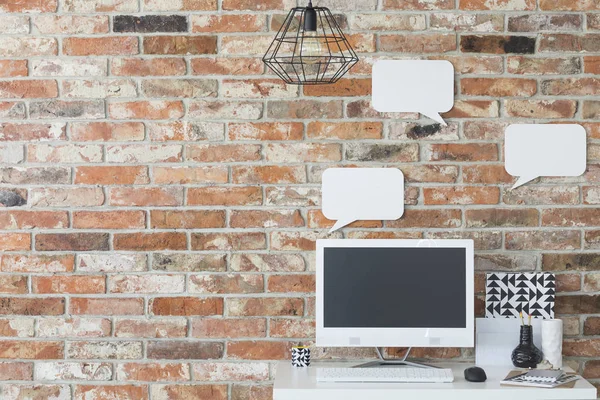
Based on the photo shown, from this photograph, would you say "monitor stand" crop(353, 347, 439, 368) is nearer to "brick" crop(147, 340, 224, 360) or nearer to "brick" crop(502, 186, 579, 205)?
"brick" crop(147, 340, 224, 360)

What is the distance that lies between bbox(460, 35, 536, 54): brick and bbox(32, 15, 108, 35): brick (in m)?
1.23

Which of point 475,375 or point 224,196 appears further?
point 224,196

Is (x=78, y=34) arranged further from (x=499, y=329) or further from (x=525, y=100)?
(x=499, y=329)

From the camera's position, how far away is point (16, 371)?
269cm

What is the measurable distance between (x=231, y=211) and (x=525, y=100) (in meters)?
1.07

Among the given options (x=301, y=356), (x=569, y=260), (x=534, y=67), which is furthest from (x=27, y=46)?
(x=569, y=260)

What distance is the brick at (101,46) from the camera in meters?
2.67

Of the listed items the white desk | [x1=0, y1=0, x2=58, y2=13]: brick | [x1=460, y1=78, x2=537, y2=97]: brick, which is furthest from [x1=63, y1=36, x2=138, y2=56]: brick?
the white desk

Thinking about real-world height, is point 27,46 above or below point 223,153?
above

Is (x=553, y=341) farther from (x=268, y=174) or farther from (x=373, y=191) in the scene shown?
(x=268, y=174)

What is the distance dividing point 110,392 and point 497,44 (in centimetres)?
177

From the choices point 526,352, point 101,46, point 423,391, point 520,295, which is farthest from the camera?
point 101,46

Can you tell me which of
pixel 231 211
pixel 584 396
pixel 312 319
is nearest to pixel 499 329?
pixel 584 396

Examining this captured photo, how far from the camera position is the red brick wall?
2652mm
